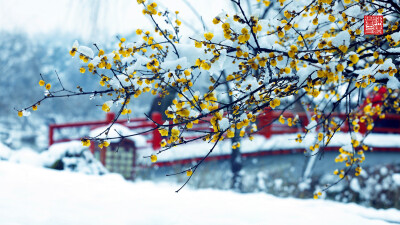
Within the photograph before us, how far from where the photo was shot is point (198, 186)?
7.56 m

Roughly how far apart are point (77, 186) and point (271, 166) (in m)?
5.68

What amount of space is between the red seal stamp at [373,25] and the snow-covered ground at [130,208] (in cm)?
170

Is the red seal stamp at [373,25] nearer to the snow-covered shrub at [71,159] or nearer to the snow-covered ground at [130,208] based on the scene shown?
the snow-covered ground at [130,208]

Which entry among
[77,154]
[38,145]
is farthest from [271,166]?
[38,145]

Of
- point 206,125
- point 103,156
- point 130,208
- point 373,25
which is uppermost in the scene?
point 373,25

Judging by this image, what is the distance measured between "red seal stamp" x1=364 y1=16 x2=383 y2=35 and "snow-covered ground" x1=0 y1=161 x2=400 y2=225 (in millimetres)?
1703

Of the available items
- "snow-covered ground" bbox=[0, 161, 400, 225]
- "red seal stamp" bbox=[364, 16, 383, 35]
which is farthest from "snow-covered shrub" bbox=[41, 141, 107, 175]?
"red seal stamp" bbox=[364, 16, 383, 35]

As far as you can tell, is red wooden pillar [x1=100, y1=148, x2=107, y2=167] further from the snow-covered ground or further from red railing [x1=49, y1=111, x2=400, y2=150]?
the snow-covered ground

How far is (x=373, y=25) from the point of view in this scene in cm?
219

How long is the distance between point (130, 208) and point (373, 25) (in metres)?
2.51

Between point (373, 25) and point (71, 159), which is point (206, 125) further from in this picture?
point (373, 25)

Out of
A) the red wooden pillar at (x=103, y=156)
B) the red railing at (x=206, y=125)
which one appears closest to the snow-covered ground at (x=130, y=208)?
the red railing at (x=206, y=125)

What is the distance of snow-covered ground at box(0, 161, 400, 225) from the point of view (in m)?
2.73

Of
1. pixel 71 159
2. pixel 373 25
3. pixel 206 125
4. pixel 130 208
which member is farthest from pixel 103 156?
pixel 373 25
